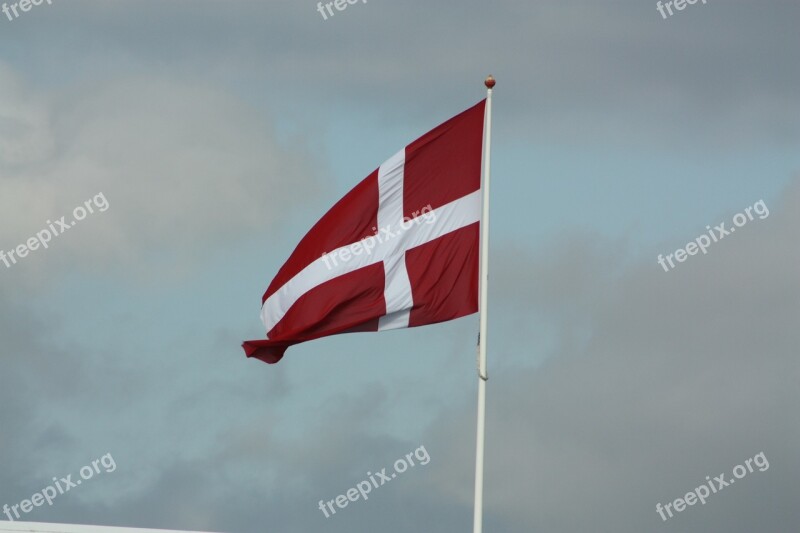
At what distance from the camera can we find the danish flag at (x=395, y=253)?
2748 centimetres

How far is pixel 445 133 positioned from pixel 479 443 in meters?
4.83

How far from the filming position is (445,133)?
28062mm

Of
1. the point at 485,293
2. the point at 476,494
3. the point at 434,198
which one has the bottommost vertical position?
the point at 476,494

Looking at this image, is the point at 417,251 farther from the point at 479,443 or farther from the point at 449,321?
the point at 479,443

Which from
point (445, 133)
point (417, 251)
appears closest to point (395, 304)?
point (417, 251)

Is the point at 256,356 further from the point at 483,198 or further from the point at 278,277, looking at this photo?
the point at 483,198

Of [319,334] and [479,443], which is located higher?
[319,334]

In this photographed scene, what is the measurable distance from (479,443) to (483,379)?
95 centimetres

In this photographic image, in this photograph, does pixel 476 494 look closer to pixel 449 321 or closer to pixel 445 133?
pixel 449 321

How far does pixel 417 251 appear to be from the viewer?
2764cm

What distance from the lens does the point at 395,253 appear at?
90.7ft

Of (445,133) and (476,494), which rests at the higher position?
(445,133)

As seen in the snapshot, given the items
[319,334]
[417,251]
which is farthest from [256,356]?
[417,251]

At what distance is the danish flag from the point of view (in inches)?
1082
